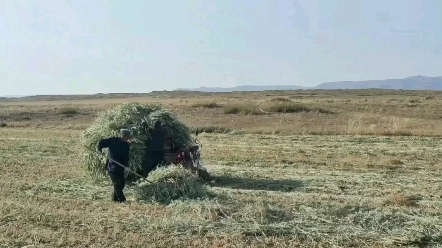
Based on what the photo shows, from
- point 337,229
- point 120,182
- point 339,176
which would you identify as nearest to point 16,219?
point 120,182

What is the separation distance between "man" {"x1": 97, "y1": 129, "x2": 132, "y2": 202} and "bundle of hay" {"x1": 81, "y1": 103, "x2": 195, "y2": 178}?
61.9 inches

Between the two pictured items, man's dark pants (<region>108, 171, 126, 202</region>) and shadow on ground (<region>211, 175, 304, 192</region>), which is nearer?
man's dark pants (<region>108, 171, 126, 202</region>)

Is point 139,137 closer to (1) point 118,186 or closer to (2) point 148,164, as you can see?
(2) point 148,164

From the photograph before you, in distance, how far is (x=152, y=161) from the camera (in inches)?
543

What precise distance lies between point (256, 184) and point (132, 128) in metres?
3.15

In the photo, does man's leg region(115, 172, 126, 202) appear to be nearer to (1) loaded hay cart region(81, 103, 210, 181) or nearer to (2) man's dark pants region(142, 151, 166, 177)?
(2) man's dark pants region(142, 151, 166, 177)

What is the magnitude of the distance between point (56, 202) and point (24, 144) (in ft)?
40.0

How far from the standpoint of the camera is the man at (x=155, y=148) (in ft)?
45.2

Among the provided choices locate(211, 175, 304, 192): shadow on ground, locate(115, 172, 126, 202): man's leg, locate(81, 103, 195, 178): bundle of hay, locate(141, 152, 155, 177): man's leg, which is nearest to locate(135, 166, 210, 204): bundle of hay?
locate(115, 172, 126, 202): man's leg

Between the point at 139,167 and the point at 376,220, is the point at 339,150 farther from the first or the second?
the point at 376,220

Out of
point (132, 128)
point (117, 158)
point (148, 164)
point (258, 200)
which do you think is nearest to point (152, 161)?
point (148, 164)

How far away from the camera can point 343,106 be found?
44938 millimetres

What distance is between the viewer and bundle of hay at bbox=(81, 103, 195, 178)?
45.6 feet

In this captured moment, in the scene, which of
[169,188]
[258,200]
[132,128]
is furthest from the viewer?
[132,128]
